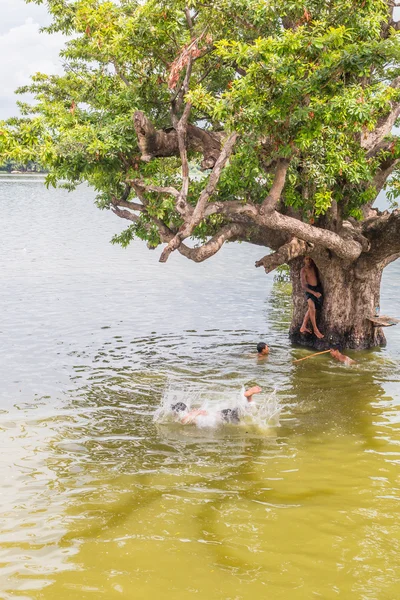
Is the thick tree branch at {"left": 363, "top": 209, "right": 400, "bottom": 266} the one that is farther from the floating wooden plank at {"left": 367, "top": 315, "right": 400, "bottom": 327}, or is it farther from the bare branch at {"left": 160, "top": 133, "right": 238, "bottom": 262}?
the bare branch at {"left": 160, "top": 133, "right": 238, "bottom": 262}

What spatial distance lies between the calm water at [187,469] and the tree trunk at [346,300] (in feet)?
2.26

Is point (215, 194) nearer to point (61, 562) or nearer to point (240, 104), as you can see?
point (240, 104)

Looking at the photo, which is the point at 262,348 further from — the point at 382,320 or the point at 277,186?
the point at 277,186

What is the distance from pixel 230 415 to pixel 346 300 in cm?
649

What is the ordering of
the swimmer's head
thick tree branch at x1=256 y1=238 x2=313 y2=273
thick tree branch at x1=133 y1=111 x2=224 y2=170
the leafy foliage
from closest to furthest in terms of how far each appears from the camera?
the leafy foliage
thick tree branch at x1=133 y1=111 x2=224 y2=170
thick tree branch at x1=256 y1=238 x2=313 y2=273
the swimmer's head

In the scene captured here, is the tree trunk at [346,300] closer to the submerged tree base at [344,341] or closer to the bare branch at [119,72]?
the submerged tree base at [344,341]

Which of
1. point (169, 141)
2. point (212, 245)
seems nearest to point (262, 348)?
point (212, 245)

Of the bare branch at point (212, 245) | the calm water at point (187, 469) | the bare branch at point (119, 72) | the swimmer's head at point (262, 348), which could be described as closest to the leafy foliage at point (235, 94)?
the bare branch at point (119, 72)

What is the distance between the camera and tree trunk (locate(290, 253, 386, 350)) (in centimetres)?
1634

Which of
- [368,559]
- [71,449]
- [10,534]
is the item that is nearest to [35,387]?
[71,449]

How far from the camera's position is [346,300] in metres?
16.7

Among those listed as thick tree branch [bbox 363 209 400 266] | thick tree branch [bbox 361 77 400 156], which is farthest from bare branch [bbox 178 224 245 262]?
thick tree branch [bbox 361 77 400 156]

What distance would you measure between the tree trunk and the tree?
0.04 m

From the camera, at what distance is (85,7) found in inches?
526
